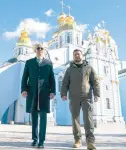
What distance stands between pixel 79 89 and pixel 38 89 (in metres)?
0.75

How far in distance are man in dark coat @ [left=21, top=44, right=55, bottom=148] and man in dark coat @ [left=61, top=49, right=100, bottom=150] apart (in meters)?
0.35

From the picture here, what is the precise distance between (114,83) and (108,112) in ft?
14.4

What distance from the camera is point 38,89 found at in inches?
162

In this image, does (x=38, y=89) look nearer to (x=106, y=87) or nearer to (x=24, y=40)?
(x=106, y=87)

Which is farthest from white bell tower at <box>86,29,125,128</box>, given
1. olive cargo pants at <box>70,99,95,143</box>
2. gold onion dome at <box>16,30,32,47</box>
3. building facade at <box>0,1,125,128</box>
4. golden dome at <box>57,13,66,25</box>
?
olive cargo pants at <box>70,99,95,143</box>

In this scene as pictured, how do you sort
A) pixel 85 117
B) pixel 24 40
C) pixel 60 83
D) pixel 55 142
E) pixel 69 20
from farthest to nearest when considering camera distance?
pixel 24 40
pixel 69 20
pixel 60 83
pixel 55 142
pixel 85 117

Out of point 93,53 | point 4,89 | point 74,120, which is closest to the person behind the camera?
point 74,120

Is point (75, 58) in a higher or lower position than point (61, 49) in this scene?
lower

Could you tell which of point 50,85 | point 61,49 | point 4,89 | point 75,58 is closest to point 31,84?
point 50,85

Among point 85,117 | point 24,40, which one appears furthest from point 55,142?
point 24,40

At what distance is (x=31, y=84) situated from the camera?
4230 millimetres

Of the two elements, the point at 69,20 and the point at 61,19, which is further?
the point at 61,19

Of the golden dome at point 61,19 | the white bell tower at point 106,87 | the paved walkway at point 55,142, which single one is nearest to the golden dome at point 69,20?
the golden dome at point 61,19

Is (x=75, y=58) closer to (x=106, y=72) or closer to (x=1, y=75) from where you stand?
(x=1, y=75)
